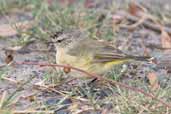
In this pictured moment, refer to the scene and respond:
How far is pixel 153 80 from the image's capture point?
6695 mm

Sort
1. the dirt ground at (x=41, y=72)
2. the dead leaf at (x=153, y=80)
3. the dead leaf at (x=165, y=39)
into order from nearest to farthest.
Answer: the dirt ground at (x=41, y=72)
the dead leaf at (x=153, y=80)
the dead leaf at (x=165, y=39)

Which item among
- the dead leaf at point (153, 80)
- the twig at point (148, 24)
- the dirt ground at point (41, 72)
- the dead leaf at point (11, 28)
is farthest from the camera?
the twig at point (148, 24)

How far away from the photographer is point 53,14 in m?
8.41

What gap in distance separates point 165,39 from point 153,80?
213cm

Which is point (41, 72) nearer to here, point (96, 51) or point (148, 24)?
point (96, 51)

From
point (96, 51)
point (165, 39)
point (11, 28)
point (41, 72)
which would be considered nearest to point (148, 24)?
point (165, 39)

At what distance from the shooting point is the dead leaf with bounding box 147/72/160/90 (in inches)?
253

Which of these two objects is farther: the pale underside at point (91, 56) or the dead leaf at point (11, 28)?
the dead leaf at point (11, 28)

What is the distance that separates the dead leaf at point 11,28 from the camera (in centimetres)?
821

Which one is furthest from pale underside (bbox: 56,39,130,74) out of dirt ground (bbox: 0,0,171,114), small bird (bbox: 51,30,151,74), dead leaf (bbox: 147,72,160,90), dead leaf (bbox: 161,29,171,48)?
dead leaf (bbox: 161,29,171,48)

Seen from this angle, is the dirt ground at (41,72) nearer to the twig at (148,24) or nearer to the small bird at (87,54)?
the twig at (148,24)

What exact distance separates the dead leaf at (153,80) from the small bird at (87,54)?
0.20 metres

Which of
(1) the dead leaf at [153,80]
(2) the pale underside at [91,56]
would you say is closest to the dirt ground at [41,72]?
(1) the dead leaf at [153,80]

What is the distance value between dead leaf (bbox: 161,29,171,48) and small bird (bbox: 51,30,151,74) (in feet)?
5.44
